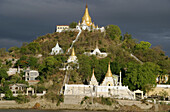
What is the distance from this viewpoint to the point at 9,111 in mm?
53344

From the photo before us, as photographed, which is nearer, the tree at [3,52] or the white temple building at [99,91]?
the white temple building at [99,91]

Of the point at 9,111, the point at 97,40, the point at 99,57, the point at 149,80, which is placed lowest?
the point at 9,111

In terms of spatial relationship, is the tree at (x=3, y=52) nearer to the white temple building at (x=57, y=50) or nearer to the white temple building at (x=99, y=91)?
the white temple building at (x=57, y=50)

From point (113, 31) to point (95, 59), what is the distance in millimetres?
33073

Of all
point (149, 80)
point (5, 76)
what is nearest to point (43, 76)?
point (5, 76)

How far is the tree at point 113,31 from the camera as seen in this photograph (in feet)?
347

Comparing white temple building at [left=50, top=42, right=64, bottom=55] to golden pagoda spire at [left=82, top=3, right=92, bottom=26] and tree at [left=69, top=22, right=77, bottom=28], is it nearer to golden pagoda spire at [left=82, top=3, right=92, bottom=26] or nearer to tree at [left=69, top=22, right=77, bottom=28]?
tree at [left=69, top=22, right=77, bottom=28]

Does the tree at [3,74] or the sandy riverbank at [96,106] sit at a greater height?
the tree at [3,74]

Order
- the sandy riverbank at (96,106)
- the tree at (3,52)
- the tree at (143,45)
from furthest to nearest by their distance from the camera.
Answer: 1. the tree at (143,45)
2. the tree at (3,52)
3. the sandy riverbank at (96,106)

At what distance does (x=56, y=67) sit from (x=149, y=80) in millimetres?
22139

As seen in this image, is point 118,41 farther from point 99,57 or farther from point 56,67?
point 56,67

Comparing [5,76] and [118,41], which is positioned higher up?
[118,41]

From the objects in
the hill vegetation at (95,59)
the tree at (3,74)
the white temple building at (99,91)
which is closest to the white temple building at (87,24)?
the hill vegetation at (95,59)

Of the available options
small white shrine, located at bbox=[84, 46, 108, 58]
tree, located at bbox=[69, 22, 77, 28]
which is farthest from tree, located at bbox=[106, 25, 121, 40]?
small white shrine, located at bbox=[84, 46, 108, 58]
